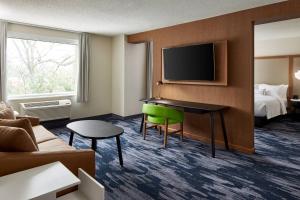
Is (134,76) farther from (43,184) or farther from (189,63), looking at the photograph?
(43,184)

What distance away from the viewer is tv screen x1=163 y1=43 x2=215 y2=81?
3.72m

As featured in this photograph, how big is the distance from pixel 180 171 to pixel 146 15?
99.1 inches

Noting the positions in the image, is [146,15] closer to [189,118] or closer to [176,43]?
[176,43]

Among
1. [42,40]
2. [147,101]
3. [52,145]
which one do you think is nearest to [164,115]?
[147,101]

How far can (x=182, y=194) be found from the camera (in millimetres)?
2295

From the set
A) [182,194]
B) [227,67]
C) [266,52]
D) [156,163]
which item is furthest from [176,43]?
[266,52]

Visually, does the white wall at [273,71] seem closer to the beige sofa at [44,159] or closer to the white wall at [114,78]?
the white wall at [114,78]

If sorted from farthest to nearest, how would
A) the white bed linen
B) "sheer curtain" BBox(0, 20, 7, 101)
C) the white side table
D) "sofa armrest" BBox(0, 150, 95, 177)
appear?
the white bed linen, "sheer curtain" BBox(0, 20, 7, 101), "sofa armrest" BBox(0, 150, 95, 177), the white side table

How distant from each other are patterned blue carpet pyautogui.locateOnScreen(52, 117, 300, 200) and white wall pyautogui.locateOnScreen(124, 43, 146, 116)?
5.69ft

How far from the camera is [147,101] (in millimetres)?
4379

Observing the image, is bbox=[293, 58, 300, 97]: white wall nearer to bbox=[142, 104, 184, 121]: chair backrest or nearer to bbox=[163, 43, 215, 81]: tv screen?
bbox=[163, 43, 215, 81]: tv screen

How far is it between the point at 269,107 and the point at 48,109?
4892 millimetres

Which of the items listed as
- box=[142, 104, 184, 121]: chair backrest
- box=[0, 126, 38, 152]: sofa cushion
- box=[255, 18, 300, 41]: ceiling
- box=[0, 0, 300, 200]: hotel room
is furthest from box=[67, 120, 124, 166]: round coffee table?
box=[255, 18, 300, 41]: ceiling

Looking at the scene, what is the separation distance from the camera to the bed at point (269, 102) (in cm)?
498
